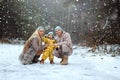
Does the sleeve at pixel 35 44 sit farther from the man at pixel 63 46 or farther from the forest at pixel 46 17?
→ the forest at pixel 46 17

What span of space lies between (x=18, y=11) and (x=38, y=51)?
383 inches

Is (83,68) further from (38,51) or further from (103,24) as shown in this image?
(103,24)

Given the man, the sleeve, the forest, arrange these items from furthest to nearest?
the forest < the man < the sleeve

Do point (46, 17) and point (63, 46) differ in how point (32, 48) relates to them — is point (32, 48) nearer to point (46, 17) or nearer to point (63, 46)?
point (63, 46)

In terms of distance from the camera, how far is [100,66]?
942 cm

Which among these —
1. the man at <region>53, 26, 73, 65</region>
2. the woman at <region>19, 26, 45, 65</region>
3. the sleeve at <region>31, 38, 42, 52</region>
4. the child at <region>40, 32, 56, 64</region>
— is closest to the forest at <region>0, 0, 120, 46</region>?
the man at <region>53, 26, 73, 65</region>

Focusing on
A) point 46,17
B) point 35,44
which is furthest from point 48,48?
point 46,17

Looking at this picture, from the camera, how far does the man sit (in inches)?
393

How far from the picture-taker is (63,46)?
32.8 feet

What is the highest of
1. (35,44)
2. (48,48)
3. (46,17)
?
(46,17)

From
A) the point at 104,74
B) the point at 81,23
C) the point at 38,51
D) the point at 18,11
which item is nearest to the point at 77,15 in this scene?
the point at 81,23

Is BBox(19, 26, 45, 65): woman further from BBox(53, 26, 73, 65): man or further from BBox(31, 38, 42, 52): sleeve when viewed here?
BBox(53, 26, 73, 65): man

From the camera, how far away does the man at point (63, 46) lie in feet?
32.8

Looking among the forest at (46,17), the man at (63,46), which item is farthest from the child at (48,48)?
the forest at (46,17)
